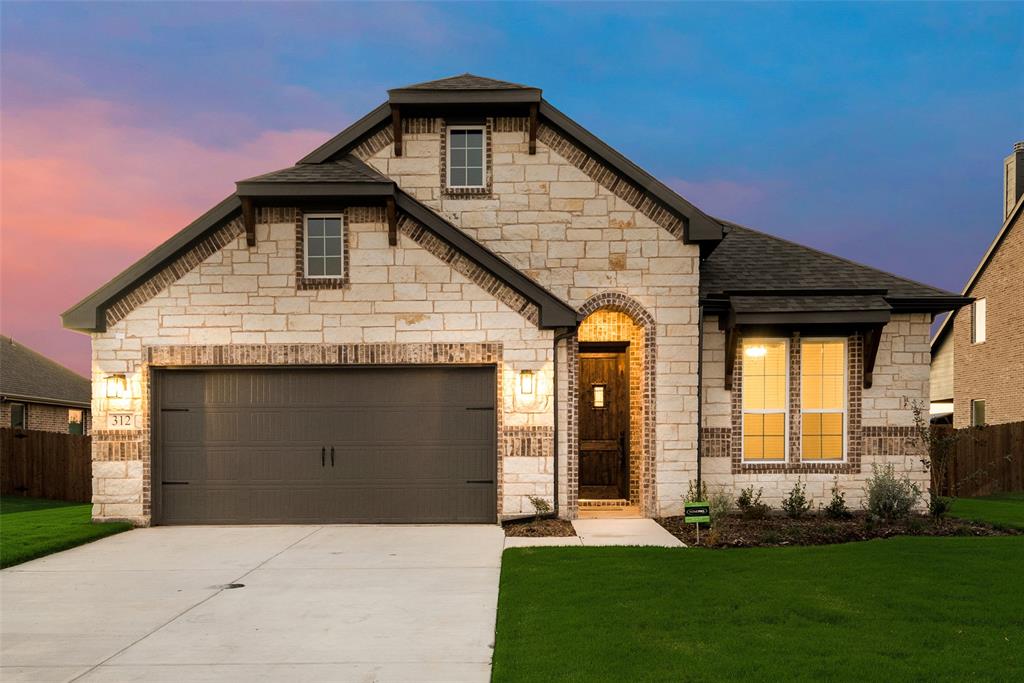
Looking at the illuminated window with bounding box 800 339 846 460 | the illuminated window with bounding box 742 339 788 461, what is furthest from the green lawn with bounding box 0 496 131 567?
the illuminated window with bounding box 800 339 846 460

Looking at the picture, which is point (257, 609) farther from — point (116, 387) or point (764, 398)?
point (764, 398)

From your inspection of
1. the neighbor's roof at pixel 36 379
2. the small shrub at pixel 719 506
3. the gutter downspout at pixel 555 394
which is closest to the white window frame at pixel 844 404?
the small shrub at pixel 719 506

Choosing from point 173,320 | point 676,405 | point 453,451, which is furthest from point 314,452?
point 676,405

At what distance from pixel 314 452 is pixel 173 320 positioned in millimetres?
3156

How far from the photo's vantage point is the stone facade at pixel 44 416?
25203 mm

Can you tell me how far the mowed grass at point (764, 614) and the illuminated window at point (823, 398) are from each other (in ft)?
11.3

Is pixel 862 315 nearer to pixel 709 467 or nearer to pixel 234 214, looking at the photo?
pixel 709 467

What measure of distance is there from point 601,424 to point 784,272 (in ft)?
15.4

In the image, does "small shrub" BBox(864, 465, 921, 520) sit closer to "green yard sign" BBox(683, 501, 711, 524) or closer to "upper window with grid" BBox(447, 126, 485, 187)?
"green yard sign" BBox(683, 501, 711, 524)

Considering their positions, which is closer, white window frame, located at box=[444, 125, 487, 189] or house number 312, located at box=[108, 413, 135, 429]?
house number 312, located at box=[108, 413, 135, 429]

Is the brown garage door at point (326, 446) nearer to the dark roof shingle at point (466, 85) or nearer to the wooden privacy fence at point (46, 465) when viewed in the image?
the dark roof shingle at point (466, 85)

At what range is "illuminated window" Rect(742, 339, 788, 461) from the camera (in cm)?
1286

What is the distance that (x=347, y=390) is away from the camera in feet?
38.5

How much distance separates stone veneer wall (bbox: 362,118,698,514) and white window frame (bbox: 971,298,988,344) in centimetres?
1910
